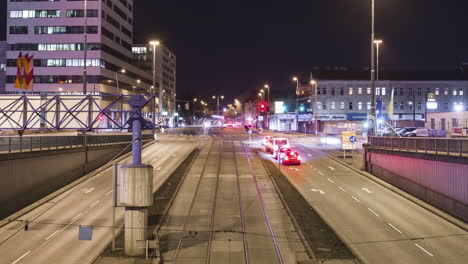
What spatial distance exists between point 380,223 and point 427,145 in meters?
8.15

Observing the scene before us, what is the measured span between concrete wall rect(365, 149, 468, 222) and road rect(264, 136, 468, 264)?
1.12 meters

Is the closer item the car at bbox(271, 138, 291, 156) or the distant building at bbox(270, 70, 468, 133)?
the car at bbox(271, 138, 291, 156)

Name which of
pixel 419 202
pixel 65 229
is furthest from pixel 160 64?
pixel 65 229

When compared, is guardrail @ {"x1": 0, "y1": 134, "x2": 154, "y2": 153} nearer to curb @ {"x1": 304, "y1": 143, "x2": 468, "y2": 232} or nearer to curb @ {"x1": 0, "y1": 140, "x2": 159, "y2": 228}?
curb @ {"x1": 0, "y1": 140, "x2": 159, "y2": 228}

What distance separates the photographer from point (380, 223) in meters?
22.1

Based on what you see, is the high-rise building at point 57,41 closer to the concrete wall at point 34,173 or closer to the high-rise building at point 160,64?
the concrete wall at point 34,173

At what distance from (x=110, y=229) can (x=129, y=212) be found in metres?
4.81

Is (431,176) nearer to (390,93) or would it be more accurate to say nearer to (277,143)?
(277,143)

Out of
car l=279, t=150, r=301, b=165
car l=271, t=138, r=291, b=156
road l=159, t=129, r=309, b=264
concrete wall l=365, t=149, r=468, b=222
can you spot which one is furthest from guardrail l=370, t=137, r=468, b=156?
car l=271, t=138, r=291, b=156

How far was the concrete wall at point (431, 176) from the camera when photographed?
23125 mm

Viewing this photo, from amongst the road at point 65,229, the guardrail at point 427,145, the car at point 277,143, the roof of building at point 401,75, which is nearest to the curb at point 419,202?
the guardrail at point 427,145

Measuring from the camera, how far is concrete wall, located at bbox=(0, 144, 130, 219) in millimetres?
25547

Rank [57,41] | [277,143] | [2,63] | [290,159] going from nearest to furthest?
1. [290,159]
2. [277,143]
3. [57,41]
4. [2,63]

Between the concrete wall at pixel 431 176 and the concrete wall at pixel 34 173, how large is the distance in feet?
82.5
